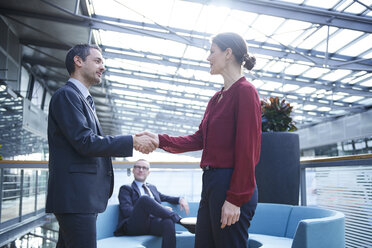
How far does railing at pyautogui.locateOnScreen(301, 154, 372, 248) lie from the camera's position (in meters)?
2.55

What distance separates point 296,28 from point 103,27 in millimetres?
5151

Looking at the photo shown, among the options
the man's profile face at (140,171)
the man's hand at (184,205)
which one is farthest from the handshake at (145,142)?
the man's hand at (184,205)

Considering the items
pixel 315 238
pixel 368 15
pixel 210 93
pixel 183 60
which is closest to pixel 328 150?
pixel 210 93

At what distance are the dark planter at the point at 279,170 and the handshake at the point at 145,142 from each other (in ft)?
5.30

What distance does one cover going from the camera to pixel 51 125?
1.50 metres

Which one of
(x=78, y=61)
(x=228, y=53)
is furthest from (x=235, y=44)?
(x=78, y=61)

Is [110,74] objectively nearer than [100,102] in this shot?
Yes

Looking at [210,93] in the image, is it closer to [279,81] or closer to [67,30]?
[279,81]

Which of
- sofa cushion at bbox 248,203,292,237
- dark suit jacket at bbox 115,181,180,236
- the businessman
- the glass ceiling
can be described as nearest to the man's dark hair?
the businessman

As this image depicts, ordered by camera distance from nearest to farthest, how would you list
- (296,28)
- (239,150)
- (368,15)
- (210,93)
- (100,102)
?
(239,150) → (368,15) → (296,28) → (210,93) → (100,102)

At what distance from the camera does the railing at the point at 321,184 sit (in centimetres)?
259

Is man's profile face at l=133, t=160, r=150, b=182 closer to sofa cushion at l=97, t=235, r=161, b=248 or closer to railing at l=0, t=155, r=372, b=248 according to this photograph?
railing at l=0, t=155, r=372, b=248

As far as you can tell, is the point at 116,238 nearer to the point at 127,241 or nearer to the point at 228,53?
the point at 127,241

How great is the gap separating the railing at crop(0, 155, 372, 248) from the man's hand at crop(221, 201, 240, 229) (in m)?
1.68
